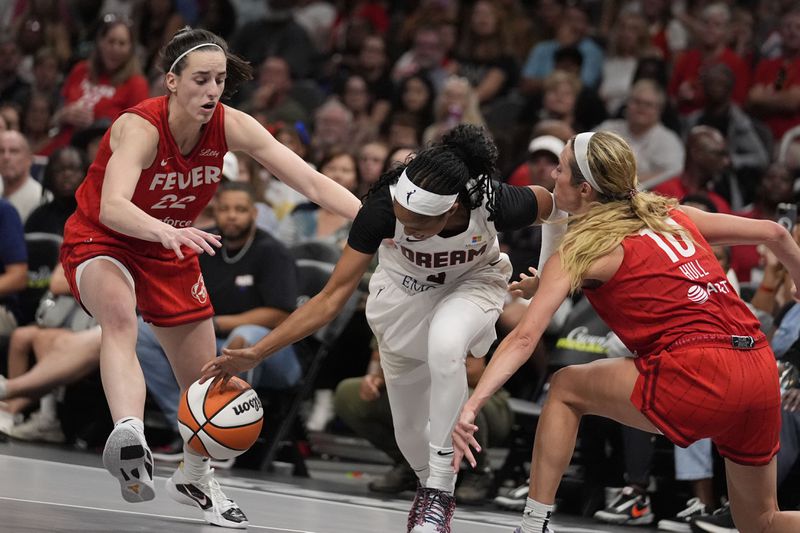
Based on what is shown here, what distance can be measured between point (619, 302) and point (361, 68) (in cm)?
771

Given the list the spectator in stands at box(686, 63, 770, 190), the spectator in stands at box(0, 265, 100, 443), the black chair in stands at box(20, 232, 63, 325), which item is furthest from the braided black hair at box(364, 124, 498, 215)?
the spectator in stands at box(686, 63, 770, 190)

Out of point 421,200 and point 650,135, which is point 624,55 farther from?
point 421,200

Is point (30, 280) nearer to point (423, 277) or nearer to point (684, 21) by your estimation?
point (423, 277)

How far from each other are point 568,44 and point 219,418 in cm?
683

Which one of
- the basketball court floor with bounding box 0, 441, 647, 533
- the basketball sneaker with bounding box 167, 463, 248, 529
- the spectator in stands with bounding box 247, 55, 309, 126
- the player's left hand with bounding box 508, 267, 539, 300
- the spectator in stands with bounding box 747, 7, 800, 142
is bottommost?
the basketball court floor with bounding box 0, 441, 647, 533

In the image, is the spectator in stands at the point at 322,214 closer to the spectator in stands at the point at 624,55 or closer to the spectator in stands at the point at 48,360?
the spectator in stands at the point at 48,360

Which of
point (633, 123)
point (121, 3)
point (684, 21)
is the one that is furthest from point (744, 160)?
point (121, 3)

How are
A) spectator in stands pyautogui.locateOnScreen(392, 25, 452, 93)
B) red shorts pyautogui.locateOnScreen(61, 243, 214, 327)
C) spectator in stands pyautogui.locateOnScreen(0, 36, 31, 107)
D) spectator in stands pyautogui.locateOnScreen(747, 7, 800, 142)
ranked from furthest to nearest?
spectator in stands pyautogui.locateOnScreen(0, 36, 31, 107) → spectator in stands pyautogui.locateOnScreen(392, 25, 452, 93) → spectator in stands pyautogui.locateOnScreen(747, 7, 800, 142) → red shorts pyautogui.locateOnScreen(61, 243, 214, 327)

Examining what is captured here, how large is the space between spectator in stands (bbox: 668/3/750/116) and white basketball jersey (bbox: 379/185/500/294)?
5.54m

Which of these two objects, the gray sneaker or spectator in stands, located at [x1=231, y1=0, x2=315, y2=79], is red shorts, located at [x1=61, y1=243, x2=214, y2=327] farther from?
spectator in stands, located at [x1=231, y1=0, x2=315, y2=79]

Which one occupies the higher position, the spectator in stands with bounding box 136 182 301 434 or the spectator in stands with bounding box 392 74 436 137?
the spectator in stands with bounding box 392 74 436 137

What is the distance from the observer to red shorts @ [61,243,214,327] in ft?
17.5

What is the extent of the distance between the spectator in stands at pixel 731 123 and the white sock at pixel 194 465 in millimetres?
5236

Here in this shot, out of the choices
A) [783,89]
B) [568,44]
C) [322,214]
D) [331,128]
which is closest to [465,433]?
[322,214]
